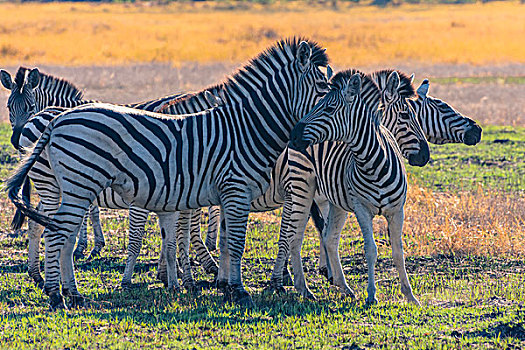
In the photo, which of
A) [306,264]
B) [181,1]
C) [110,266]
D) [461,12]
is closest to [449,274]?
[306,264]

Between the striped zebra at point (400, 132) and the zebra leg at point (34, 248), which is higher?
the striped zebra at point (400, 132)

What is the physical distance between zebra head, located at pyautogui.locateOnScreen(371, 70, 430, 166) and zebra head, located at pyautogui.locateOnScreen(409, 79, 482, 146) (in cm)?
66

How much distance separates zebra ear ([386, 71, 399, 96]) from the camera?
847cm

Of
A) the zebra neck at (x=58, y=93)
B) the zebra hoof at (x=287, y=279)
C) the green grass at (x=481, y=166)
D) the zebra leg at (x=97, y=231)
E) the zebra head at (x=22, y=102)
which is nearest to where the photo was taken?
the zebra hoof at (x=287, y=279)

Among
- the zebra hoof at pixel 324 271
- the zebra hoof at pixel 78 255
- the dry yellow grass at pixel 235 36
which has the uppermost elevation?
the dry yellow grass at pixel 235 36

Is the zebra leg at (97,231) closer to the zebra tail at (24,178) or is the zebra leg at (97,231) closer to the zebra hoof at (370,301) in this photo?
the zebra tail at (24,178)

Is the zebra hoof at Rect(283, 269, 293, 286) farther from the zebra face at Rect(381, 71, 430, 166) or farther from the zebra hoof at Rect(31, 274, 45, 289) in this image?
the zebra hoof at Rect(31, 274, 45, 289)

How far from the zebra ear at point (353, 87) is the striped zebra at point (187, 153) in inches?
19.3

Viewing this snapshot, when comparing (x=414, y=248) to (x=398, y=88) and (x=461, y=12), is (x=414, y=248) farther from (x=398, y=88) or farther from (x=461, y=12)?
(x=461, y=12)

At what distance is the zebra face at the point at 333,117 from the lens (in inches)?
284

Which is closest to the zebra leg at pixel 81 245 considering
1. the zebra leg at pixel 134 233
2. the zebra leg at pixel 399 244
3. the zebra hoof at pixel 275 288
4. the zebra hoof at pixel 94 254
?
the zebra hoof at pixel 94 254

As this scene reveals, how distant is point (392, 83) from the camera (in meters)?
8.57

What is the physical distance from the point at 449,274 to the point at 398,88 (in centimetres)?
232

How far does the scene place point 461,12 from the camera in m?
65.3
